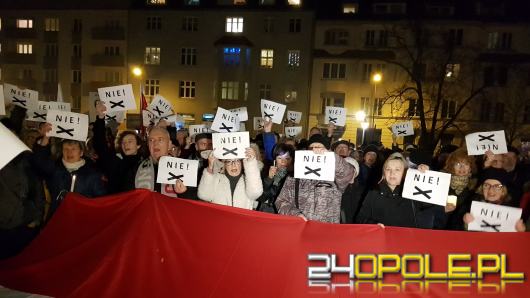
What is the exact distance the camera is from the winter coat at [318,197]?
4977 mm

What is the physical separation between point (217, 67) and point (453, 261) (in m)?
39.0

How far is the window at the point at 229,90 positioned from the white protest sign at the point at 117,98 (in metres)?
33.0

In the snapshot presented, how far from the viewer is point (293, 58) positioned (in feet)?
134

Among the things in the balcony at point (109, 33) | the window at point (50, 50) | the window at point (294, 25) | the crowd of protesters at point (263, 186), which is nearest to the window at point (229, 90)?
the window at point (294, 25)

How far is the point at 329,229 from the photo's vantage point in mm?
4336

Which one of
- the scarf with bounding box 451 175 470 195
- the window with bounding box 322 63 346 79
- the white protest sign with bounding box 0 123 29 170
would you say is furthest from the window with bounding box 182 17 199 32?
the white protest sign with bounding box 0 123 29 170

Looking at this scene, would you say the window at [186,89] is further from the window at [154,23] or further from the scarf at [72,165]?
the scarf at [72,165]

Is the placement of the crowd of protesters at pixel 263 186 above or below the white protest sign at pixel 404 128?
below

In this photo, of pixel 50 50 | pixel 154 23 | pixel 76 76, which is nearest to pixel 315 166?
pixel 154 23

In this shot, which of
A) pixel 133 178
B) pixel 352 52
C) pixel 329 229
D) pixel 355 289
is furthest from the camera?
pixel 352 52

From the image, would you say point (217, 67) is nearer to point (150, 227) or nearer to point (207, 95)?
point (207, 95)

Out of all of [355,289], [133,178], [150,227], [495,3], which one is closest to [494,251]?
[355,289]

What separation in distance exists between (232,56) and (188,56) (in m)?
4.68

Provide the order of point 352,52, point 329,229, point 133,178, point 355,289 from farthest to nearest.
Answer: point 352,52
point 133,178
point 329,229
point 355,289
